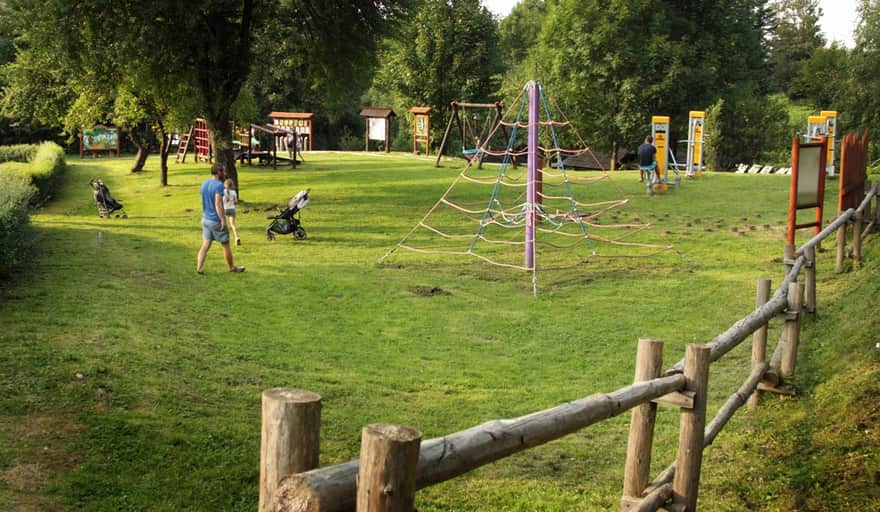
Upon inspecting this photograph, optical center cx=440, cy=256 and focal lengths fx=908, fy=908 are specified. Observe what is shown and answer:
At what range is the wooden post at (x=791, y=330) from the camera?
8.60 metres

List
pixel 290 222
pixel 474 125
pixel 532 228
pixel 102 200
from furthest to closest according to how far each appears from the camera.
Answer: pixel 474 125 → pixel 102 200 → pixel 290 222 → pixel 532 228

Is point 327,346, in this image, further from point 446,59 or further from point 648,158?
point 446,59

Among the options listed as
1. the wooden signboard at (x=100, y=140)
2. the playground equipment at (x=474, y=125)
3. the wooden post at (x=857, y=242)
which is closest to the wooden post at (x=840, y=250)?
the wooden post at (x=857, y=242)

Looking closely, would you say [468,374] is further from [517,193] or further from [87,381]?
[517,193]

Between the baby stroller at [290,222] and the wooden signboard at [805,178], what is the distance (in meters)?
9.20

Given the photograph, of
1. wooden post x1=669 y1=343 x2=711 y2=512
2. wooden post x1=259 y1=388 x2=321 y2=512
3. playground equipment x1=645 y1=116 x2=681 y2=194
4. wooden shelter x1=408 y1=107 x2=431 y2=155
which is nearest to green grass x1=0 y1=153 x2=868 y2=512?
wooden post x1=669 y1=343 x2=711 y2=512

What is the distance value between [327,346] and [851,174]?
1013cm

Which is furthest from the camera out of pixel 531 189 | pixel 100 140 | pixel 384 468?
pixel 100 140

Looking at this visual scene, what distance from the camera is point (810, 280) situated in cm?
1083

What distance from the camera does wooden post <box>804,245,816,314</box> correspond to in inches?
416

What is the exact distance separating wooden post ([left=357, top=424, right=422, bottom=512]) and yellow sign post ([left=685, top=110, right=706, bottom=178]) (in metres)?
25.4

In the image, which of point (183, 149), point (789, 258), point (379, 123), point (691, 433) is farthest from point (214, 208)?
point (379, 123)

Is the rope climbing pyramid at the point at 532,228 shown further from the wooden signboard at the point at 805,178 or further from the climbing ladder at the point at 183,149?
the climbing ladder at the point at 183,149

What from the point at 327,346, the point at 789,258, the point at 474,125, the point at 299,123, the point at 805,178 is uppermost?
the point at 299,123
